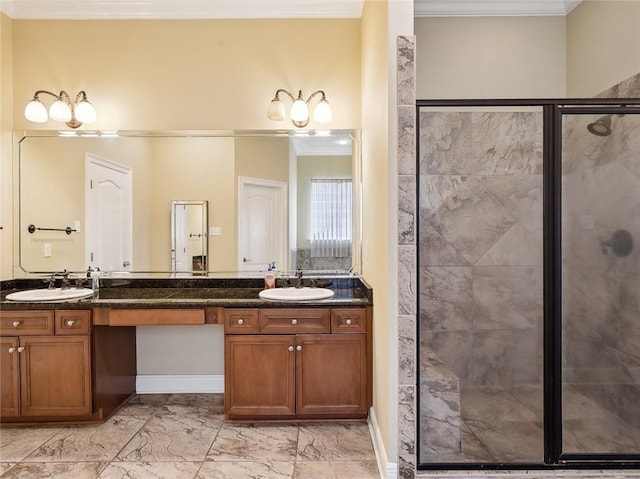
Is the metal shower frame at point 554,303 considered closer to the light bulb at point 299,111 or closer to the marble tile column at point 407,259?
the marble tile column at point 407,259

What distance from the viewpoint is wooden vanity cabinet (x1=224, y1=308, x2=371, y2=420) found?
244 centimetres

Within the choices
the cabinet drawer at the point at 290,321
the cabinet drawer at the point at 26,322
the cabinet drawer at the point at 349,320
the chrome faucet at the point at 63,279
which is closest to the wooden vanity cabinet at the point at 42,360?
the cabinet drawer at the point at 26,322

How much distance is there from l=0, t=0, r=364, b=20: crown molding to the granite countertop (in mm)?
1901

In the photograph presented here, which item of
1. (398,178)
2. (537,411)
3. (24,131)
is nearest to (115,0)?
(24,131)

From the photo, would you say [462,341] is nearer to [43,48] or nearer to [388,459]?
[388,459]

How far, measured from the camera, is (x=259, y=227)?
2.98 meters

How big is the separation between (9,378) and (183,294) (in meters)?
1.09

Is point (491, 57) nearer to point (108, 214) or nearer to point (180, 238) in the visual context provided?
point (180, 238)

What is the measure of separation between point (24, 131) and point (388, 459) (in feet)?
10.5

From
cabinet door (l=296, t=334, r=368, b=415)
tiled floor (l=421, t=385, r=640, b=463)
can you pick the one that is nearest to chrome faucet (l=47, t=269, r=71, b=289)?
cabinet door (l=296, t=334, r=368, b=415)

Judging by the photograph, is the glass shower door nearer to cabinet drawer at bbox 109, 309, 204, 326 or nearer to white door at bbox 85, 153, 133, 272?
cabinet drawer at bbox 109, 309, 204, 326

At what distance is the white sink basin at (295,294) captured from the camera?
2.48m

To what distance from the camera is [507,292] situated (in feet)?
7.38

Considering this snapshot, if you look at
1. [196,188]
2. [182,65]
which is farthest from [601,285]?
[182,65]
